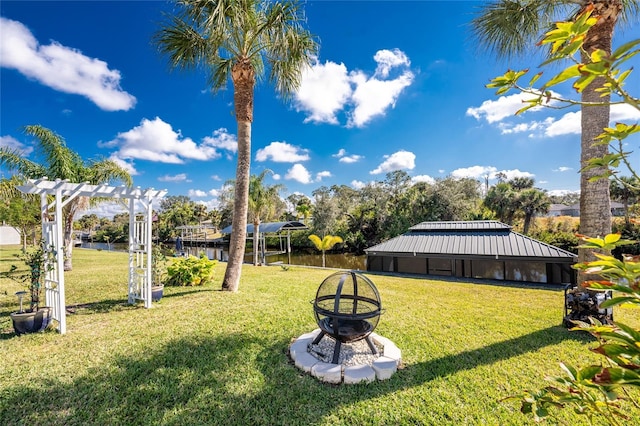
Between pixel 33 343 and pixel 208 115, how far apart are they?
11902 millimetres

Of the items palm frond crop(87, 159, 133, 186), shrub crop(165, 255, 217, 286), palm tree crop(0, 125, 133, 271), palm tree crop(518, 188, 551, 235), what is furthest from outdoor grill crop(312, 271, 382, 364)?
palm tree crop(518, 188, 551, 235)

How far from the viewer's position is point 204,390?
10.6ft

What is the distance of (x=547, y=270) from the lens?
1037 cm

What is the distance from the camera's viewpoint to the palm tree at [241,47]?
21.8 ft

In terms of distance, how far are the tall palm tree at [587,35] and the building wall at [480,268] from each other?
20.0 feet

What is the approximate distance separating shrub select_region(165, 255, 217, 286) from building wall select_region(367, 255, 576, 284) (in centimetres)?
825

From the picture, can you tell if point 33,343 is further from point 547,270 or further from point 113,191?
point 547,270

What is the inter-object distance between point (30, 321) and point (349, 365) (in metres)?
5.56

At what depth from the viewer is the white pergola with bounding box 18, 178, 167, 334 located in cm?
493

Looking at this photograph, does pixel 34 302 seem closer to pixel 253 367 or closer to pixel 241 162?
pixel 253 367

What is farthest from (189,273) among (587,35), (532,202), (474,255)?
(532,202)

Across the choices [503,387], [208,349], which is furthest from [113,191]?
[503,387]

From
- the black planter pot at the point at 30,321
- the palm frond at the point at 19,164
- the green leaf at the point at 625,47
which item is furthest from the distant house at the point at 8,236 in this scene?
the green leaf at the point at 625,47

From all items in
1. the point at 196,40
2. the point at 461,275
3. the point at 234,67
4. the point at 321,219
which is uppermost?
the point at 196,40
